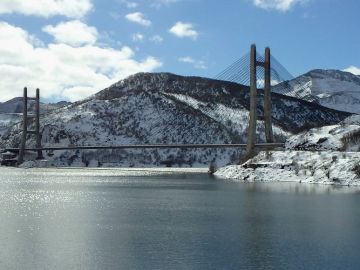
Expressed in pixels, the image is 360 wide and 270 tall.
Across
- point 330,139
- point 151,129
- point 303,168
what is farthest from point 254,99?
point 151,129

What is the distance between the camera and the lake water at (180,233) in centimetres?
1822

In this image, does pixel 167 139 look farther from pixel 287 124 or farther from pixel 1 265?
pixel 1 265

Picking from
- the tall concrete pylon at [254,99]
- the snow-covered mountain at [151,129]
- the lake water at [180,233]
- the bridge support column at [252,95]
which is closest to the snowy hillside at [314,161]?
the bridge support column at [252,95]

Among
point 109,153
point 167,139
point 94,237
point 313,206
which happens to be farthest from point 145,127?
point 94,237

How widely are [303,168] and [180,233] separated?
1742 inches

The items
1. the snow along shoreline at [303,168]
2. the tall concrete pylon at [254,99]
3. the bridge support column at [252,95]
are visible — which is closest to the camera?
the snow along shoreline at [303,168]

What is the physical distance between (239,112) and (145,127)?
35.6 meters

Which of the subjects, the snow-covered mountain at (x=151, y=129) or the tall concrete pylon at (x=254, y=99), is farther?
the snow-covered mountain at (x=151, y=129)

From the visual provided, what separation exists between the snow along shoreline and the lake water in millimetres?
20640

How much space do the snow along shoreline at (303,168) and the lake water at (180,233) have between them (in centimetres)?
2064

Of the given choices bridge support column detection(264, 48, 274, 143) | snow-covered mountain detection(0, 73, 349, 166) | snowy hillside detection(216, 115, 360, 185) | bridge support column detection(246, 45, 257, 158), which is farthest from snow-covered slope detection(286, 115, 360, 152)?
snow-covered mountain detection(0, 73, 349, 166)

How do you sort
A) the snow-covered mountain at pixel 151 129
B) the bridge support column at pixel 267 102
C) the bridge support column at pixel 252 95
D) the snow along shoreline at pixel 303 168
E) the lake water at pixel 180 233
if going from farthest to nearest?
the snow-covered mountain at pixel 151 129 → the bridge support column at pixel 267 102 → the bridge support column at pixel 252 95 → the snow along shoreline at pixel 303 168 → the lake water at pixel 180 233

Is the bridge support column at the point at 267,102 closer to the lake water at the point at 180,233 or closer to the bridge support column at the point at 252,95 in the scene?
the bridge support column at the point at 252,95

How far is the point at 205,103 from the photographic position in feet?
654
